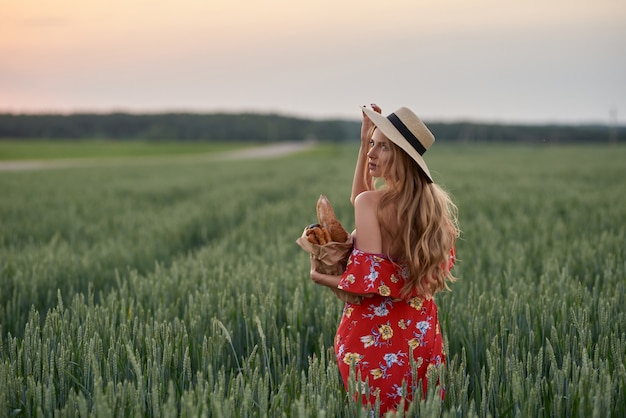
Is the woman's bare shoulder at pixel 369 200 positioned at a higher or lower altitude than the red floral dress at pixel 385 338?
higher

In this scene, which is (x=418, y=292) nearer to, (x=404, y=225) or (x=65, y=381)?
(x=404, y=225)

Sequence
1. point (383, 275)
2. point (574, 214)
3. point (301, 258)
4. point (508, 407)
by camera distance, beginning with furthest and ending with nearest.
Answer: point (574, 214) → point (301, 258) → point (383, 275) → point (508, 407)

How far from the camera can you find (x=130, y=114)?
106000mm

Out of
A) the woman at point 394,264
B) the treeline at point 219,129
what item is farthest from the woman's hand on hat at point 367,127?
the treeline at point 219,129

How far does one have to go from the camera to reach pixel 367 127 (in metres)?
2.46

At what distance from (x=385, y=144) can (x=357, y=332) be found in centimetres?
69

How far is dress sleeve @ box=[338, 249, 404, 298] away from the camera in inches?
86.0

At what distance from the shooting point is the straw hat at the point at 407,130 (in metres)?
2.20

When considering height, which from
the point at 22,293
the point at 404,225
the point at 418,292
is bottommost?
the point at 22,293

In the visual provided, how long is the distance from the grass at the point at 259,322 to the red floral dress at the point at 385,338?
15 cm

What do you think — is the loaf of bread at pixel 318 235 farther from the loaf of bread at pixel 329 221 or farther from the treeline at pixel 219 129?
the treeline at pixel 219 129

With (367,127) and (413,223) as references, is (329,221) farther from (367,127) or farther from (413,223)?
(367,127)

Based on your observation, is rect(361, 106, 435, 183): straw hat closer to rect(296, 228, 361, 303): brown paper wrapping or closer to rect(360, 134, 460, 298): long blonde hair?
rect(360, 134, 460, 298): long blonde hair

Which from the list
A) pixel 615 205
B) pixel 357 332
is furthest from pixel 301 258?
pixel 615 205
